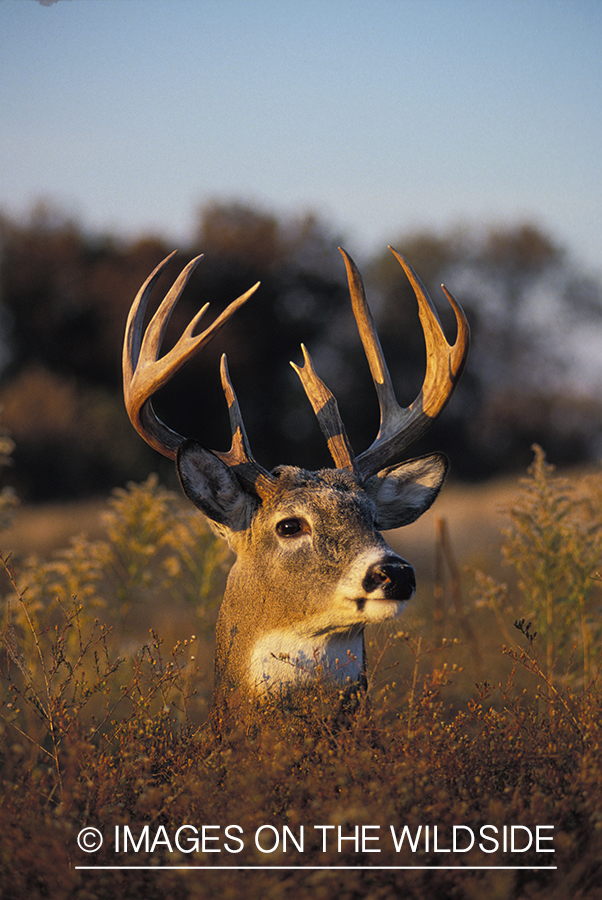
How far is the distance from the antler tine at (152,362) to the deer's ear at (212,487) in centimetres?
34

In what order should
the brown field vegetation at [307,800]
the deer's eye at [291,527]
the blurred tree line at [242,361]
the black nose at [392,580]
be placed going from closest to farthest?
the brown field vegetation at [307,800]
the black nose at [392,580]
the deer's eye at [291,527]
the blurred tree line at [242,361]

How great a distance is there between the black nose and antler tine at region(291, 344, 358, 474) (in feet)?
2.85

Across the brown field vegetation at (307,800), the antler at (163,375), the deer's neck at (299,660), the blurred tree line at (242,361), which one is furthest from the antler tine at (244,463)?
the blurred tree line at (242,361)

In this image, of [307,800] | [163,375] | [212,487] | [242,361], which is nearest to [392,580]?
[307,800]

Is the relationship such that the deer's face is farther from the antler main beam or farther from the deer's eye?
the antler main beam

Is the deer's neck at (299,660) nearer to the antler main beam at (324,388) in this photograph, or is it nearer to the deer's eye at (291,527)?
the deer's eye at (291,527)

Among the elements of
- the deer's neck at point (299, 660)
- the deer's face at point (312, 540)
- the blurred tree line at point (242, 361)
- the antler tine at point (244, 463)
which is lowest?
the deer's neck at point (299, 660)

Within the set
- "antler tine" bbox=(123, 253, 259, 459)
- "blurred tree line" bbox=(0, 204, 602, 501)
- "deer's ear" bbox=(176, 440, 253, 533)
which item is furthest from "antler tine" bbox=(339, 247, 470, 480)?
"blurred tree line" bbox=(0, 204, 602, 501)

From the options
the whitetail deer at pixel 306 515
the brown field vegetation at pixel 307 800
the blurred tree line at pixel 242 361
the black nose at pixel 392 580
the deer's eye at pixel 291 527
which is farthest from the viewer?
the blurred tree line at pixel 242 361

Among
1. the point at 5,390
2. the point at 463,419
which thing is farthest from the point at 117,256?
the point at 463,419

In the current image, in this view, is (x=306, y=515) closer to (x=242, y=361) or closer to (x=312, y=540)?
(x=312, y=540)

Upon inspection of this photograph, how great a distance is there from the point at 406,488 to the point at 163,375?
1388 mm

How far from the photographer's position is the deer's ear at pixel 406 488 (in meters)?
4.06

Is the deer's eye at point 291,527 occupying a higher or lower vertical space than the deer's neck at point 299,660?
higher
